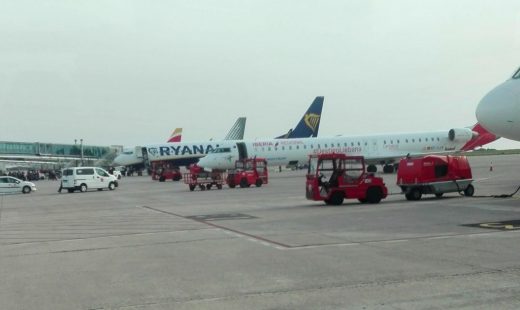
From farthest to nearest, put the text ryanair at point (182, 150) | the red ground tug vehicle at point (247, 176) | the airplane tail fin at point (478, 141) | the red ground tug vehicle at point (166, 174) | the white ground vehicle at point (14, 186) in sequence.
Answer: the text ryanair at point (182, 150)
the red ground tug vehicle at point (166, 174)
the airplane tail fin at point (478, 141)
the white ground vehicle at point (14, 186)
the red ground tug vehicle at point (247, 176)

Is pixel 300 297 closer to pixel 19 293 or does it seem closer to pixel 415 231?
pixel 19 293

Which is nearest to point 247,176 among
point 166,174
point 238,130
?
point 166,174

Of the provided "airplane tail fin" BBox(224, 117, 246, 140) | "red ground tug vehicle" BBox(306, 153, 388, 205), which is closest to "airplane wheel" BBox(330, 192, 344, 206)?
"red ground tug vehicle" BBox(306, 153, 388, 205)

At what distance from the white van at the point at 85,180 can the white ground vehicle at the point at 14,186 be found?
167 inches

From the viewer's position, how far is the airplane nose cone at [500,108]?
1748 cm

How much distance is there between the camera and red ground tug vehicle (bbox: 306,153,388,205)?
22484 millimetres

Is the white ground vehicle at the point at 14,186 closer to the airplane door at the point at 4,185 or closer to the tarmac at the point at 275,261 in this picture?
the airplane door at the point at 4,185

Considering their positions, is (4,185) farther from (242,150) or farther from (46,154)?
(46,154)

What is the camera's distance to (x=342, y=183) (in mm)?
22484

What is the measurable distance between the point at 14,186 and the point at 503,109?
4080 centimetres

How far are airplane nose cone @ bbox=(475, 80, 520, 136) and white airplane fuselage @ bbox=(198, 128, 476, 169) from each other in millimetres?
34867

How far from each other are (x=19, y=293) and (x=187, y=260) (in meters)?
3.14

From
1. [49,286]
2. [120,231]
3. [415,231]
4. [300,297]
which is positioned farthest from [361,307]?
[120,231]

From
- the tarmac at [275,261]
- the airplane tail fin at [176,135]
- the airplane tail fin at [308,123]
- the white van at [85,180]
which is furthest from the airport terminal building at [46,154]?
the tarmac at [275,261]
